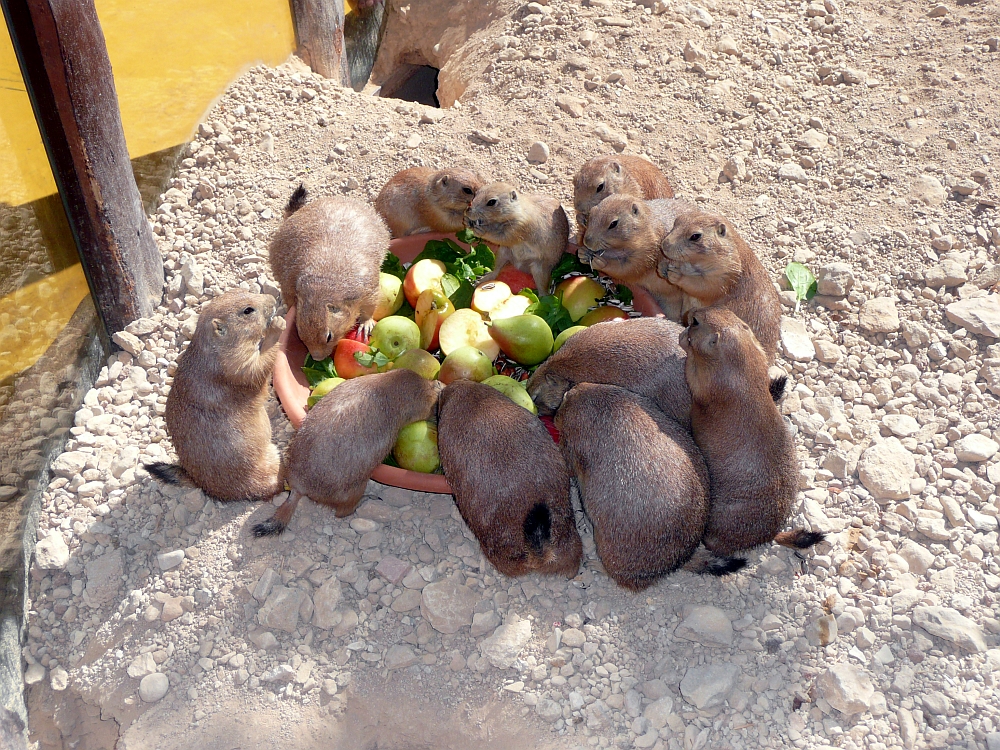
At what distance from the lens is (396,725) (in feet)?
13.8

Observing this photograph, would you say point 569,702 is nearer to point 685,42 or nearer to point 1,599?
point 1,599

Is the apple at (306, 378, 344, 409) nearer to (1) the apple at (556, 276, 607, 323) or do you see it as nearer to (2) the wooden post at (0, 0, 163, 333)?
(1) the apple at (556, 276, 607, 323)

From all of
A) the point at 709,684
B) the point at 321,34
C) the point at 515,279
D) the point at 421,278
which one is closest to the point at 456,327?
the point at 421,278

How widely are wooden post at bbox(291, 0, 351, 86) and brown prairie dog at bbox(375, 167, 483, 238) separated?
281cm

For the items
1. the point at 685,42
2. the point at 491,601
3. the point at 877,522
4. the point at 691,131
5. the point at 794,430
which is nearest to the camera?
the point at 491,601

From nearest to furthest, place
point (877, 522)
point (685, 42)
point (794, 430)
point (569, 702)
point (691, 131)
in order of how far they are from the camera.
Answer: point (569, 702) → point (877, 522) → point (794, 430) → point (691, 131) → point (685, 42)

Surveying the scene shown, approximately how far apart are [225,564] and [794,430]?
3.67 metres

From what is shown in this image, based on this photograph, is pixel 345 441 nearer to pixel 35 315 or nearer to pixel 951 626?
pixel 35 315

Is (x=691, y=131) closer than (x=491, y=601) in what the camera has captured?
No

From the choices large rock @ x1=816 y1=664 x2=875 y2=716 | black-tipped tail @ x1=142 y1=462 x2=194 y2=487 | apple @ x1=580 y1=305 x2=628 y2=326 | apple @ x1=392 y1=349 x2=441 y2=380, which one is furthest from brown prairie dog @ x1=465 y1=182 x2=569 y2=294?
large rock @ x1=816 y1=664 x2=875 y2=716

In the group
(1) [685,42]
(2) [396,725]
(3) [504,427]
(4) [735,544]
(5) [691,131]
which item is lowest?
(2) [396,725]

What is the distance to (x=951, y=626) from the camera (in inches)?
→ 169

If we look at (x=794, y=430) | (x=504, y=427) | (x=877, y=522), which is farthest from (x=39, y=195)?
(x=877, y=522)

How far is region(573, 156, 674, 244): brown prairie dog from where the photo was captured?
5977mm
